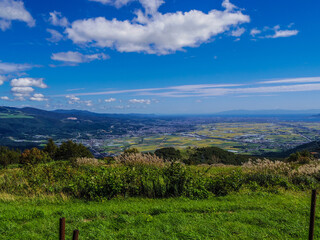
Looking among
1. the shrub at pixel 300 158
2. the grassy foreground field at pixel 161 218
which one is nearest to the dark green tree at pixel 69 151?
the grassy foreground field at pixel 161 218

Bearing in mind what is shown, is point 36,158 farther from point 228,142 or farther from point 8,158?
point 228,142

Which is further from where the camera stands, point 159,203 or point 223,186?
point 223,186

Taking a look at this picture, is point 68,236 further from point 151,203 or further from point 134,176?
point 134,176

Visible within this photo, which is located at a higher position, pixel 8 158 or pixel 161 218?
pixel 161 218

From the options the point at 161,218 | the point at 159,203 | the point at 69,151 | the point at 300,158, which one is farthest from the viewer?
the point at 69,151

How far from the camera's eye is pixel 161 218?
5484 mm

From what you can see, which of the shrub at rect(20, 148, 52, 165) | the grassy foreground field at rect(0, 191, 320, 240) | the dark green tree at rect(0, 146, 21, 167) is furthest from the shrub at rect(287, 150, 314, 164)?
the dark green tree at rect(0, 146, 21, 167)

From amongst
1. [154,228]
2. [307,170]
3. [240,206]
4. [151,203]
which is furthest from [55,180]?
[307,170]

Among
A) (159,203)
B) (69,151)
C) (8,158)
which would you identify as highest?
(159,203)

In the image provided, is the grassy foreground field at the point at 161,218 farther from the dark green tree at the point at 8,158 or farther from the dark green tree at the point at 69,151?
the dark green tree at the point at 8,158

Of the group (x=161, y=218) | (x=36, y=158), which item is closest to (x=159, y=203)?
(x=161, y=218)

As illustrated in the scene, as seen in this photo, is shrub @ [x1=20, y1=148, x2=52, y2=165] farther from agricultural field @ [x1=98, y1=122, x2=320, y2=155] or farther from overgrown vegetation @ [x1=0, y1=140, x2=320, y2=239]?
agricultural field @ [x1=98, y1=122, x2=320, y2=155]

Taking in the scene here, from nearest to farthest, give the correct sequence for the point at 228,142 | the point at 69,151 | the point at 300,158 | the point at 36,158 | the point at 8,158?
the point at 300,158 < the point at 36,158 < the point at 69,151 < the point at 8,158 < the point at 228,142

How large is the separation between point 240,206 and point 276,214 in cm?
97
